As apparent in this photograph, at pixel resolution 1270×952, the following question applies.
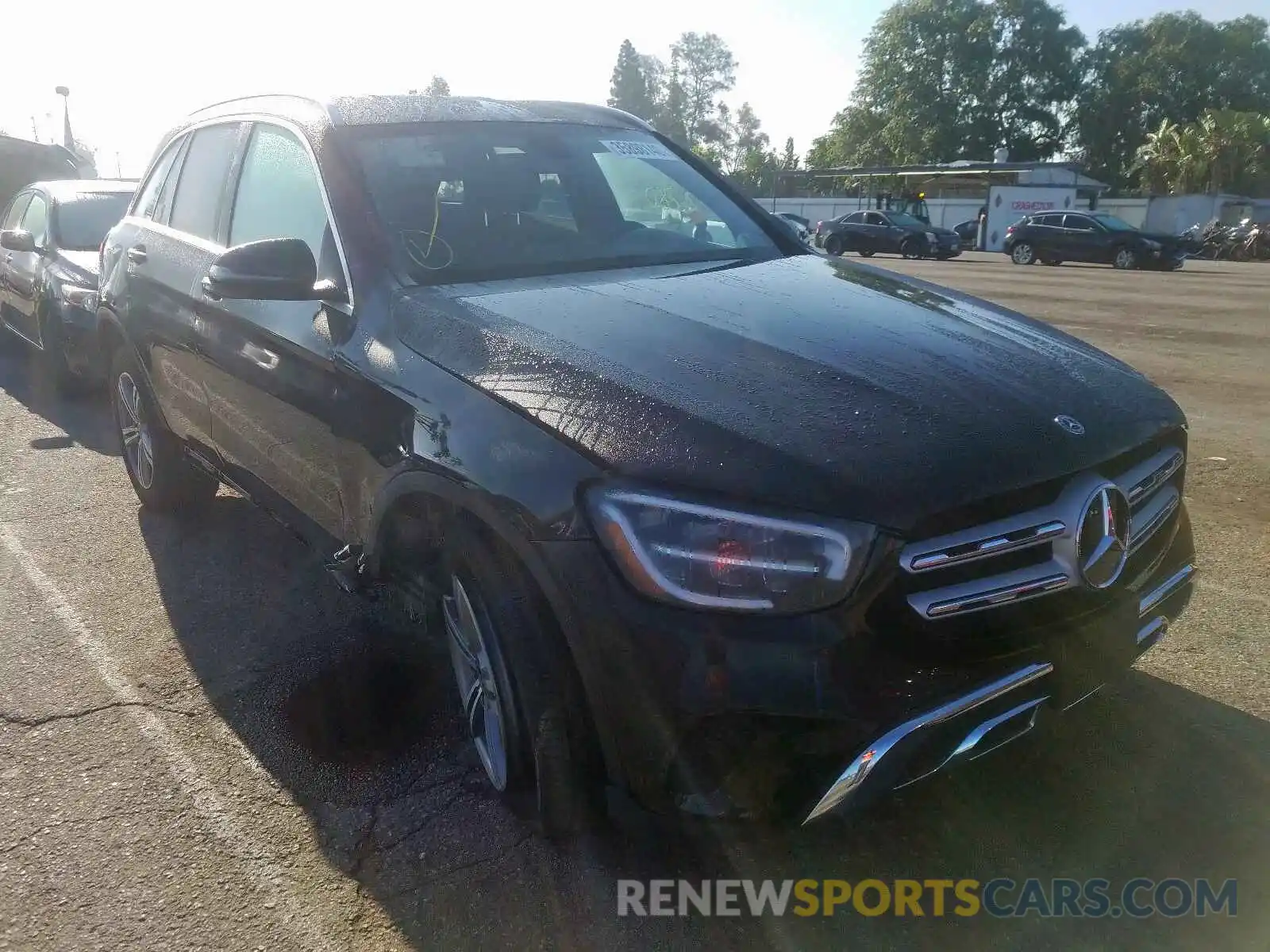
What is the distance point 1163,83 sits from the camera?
73.2 meters

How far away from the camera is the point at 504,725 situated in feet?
8.19

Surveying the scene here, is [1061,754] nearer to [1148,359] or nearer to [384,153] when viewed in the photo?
[384,153]

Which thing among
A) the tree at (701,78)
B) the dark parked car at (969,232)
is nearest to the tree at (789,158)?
the tree at (701,78)

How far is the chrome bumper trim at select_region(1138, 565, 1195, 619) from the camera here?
2.48 m

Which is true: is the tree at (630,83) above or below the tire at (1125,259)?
above

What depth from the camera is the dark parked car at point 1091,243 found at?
87.3ft

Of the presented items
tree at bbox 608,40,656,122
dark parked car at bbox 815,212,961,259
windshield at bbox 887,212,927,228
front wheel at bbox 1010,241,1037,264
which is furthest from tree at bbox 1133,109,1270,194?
tree at bbox 608,40,656,122

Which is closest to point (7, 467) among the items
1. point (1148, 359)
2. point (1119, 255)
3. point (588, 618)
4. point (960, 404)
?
point (588, 618)

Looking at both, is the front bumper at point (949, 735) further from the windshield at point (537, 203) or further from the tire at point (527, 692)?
the windshield at point (537, 203)

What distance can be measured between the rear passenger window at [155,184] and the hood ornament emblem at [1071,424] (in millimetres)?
3922

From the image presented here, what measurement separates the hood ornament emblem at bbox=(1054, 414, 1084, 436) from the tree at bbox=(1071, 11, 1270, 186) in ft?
260

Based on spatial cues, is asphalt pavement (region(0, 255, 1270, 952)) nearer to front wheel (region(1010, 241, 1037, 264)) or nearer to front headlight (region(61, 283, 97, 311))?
front headlight (region(61, 283, 97, 311))

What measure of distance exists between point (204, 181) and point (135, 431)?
1400 mm

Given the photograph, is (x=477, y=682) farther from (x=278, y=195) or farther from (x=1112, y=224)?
(x=1112, y=224)
